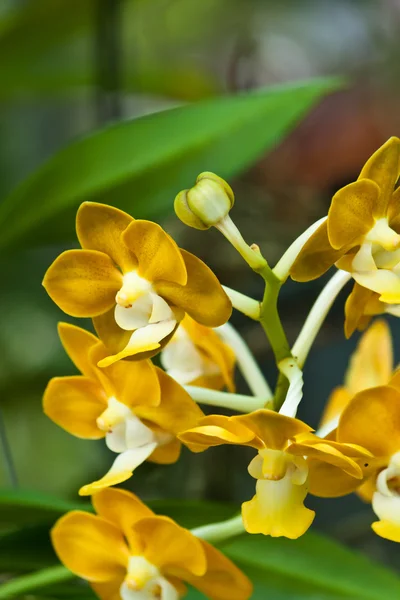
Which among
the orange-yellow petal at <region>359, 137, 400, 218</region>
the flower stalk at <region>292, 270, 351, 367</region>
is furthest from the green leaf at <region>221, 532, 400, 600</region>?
the orange-yellow petal at <region>359, 137, 400, 218</region>

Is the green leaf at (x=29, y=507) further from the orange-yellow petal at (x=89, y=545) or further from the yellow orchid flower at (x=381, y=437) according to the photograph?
the yellow orchid flower at (x=381, y=437)

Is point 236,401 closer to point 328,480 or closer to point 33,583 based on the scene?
point 328,480

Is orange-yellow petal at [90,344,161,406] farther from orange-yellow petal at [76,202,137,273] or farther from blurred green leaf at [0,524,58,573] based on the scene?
blurred green leaf at [0,524,58,573]

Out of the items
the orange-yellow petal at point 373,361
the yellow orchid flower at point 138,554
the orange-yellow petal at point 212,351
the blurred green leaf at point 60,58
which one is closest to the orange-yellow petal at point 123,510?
the yellow orchid flower at point 138,554

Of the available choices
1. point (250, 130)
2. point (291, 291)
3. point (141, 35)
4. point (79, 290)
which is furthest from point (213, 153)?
point (141, 35)

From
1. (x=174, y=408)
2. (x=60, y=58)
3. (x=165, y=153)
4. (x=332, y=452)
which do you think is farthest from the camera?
(x=60, y=58)

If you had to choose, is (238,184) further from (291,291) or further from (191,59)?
(191,59)

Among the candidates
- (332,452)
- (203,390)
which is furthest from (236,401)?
(332,452)
